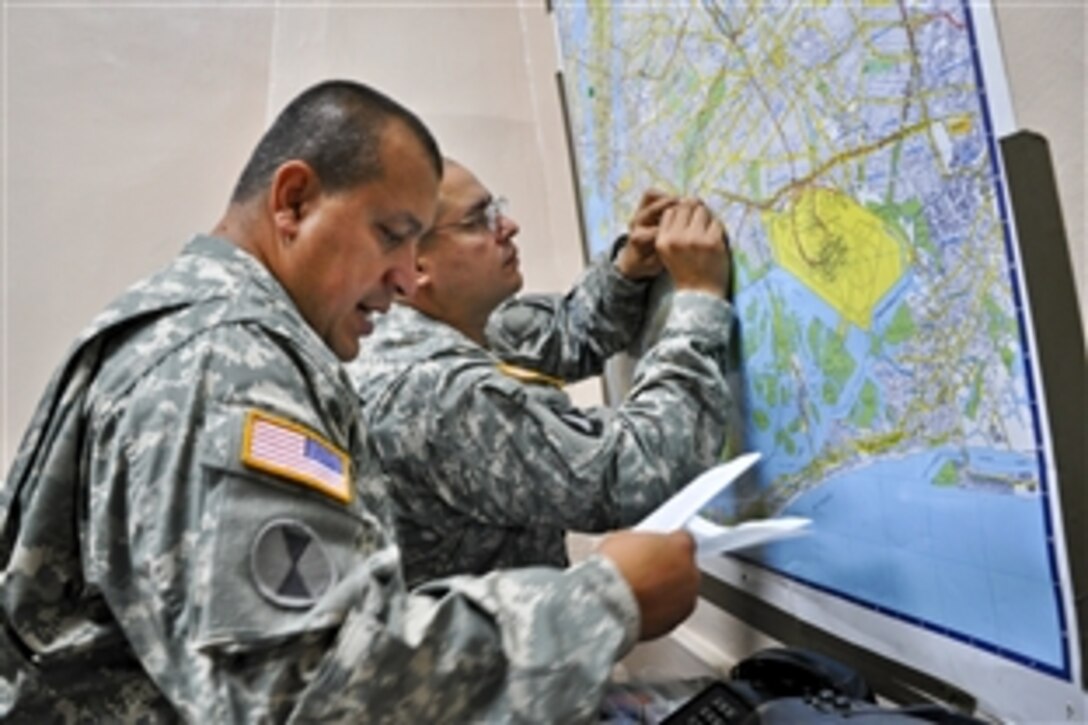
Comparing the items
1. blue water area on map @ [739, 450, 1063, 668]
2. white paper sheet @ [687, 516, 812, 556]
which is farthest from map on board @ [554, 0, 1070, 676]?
white paper sheet @ [687, 516, 812, 556]

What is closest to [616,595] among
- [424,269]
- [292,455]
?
[292,455]

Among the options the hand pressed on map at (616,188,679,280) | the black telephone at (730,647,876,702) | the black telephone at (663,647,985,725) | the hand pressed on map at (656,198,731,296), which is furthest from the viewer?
the hand pressed on map at (616,188,679,280)

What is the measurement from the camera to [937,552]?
0.79m

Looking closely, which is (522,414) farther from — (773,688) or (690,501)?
(773,688)

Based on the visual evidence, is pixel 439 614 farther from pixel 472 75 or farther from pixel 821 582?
pixel 472 75

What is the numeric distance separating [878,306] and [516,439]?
1.48ft

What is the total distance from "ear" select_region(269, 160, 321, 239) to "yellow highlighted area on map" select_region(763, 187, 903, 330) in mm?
546

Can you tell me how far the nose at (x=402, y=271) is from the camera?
90cm

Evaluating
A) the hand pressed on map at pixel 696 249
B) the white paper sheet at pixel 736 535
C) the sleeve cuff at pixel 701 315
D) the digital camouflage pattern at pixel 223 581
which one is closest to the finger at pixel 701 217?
the hand pressed on map at pixel 696 249

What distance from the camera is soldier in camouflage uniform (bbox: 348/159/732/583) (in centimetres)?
103

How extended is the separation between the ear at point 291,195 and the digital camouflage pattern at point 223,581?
140 mm

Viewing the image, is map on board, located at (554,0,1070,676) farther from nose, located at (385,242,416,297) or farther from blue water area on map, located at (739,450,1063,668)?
nose, located at (385,242,416,297)

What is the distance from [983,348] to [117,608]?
2.40 ft

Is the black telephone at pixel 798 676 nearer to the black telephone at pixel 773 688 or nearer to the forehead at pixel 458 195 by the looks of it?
the black telephone at pixel 773 688
